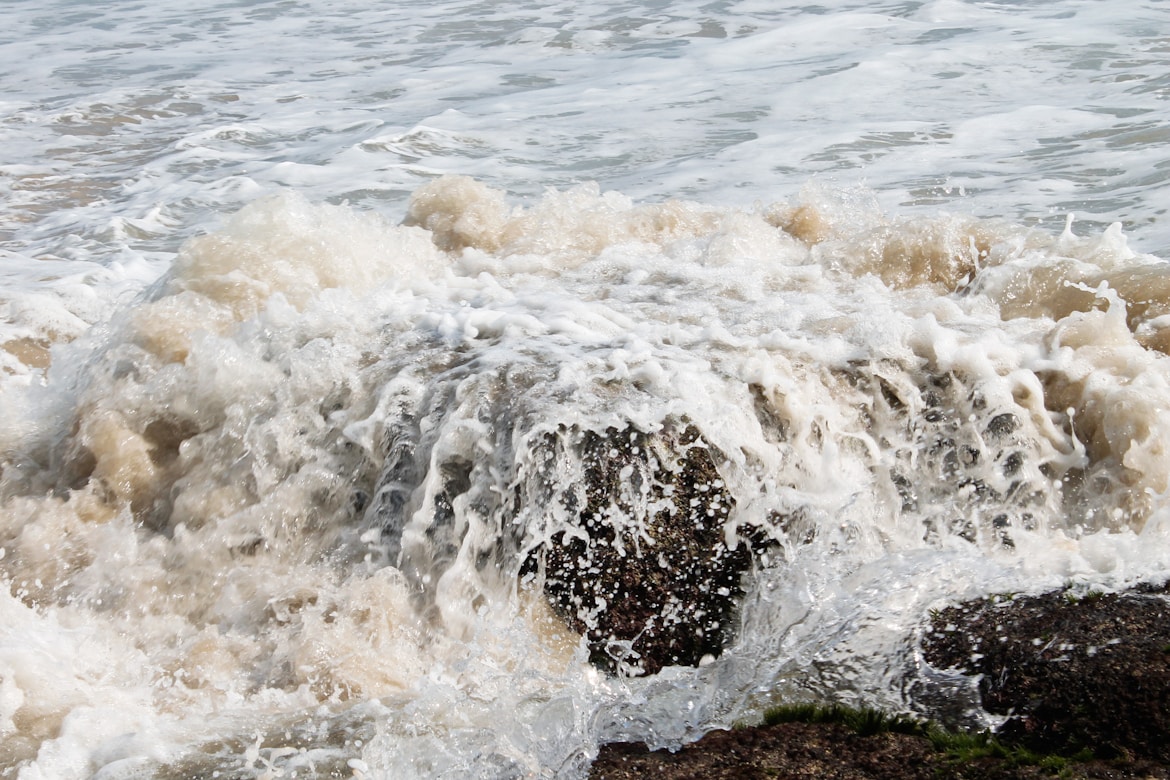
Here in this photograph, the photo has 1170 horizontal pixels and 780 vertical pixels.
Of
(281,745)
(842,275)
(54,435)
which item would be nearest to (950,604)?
(281,745)

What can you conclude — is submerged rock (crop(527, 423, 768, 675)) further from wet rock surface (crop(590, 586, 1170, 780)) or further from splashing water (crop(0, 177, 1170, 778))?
wet rock surface (crop(590, 586, 1170, 780))

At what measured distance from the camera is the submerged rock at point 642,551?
13.4 feet

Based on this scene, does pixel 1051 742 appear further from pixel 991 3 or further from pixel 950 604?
pixel 991 3

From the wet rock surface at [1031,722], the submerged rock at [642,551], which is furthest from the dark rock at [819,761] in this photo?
the submerged rock at [642,551]

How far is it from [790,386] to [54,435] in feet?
11.9

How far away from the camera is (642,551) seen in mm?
4168

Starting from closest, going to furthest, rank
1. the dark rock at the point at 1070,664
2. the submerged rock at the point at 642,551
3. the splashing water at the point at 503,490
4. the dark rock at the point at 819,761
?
the dark rock at the point at 819,761, the dark rock at the point at 1070,664, the splashing water at the point at 503,490, the submerged rock at the point at 642,551

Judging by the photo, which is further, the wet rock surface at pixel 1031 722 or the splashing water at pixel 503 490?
the splashing water at pixel 503 490

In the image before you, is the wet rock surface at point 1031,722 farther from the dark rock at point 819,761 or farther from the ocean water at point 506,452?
the ocean water at point 506,452

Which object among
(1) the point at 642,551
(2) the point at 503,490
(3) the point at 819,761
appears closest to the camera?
(3) the point at 819,761

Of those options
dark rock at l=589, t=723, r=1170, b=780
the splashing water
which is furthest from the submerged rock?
dark rock at l=589, t=723, r=1170, b=780

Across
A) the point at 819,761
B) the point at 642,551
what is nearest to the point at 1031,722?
the point at 819,761

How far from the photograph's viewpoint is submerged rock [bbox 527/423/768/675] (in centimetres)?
409

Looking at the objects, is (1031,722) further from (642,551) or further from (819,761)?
(642,551)
